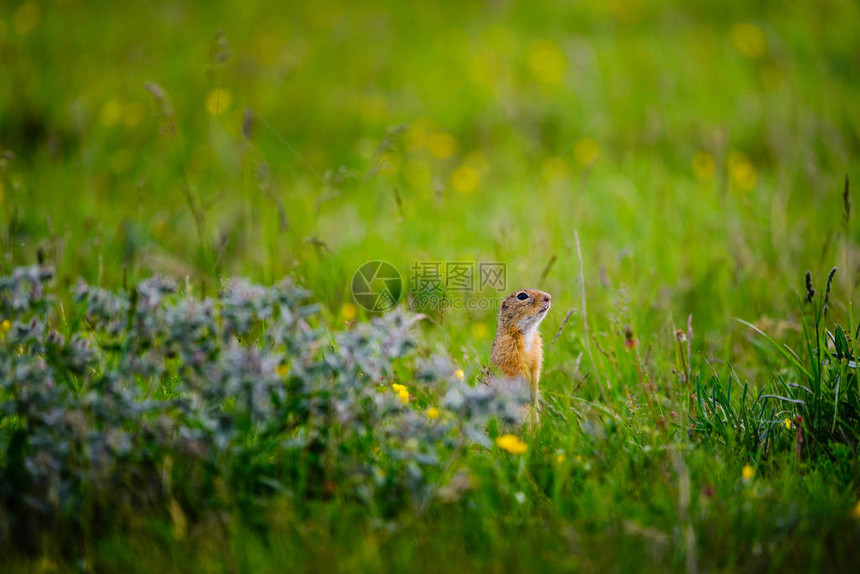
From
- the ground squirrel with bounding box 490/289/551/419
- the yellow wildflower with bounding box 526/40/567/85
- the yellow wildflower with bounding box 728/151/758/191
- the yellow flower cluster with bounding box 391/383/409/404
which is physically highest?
the yellow wildflower with bounding box 526/40/567/85

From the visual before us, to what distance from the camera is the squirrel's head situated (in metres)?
3.72

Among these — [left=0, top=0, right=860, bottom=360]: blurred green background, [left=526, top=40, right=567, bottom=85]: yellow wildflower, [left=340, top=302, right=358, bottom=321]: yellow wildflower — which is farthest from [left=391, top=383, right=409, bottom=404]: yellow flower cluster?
[left=526, top=40, right=567, bottom=85]: yellow wildflower

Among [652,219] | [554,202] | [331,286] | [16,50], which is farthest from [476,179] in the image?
[16,50]

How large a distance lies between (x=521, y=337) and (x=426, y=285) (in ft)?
4.18

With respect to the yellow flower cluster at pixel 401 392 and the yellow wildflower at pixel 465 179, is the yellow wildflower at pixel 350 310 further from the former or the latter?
the yellow wildflower at pixel 465 179

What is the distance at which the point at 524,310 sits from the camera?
375 centimetres

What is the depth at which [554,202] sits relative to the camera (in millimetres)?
5977

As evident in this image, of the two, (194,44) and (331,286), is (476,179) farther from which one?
(194,44)

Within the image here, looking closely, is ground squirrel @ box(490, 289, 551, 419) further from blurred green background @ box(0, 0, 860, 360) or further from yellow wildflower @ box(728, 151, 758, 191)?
yellow wildflower @ box(728, 151, 758, 191)

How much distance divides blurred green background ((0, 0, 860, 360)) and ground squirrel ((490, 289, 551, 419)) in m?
0.37

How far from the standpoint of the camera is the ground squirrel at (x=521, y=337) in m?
3.55

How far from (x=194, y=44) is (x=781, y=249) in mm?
7523
